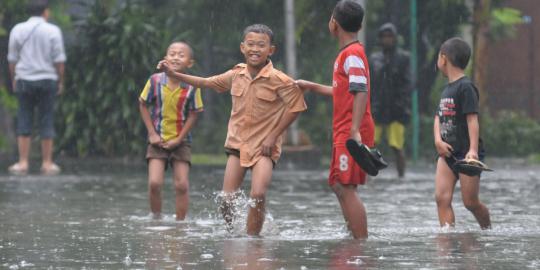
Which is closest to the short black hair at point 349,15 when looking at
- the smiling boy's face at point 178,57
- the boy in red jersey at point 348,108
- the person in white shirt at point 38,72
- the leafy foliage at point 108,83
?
the boy in red jersey at point 348,108

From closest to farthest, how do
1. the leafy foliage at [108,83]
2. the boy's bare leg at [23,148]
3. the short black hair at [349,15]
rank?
the short black hair at [349,15], the boy's bare leg at [23,148], the leafy foliage at [108,83]

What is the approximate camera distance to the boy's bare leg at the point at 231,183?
404 inches

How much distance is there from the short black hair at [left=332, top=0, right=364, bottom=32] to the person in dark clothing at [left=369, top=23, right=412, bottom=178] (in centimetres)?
784

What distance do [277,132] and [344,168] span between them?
76 cm

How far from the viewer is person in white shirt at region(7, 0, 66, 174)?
1756 centimetres

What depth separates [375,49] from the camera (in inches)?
974

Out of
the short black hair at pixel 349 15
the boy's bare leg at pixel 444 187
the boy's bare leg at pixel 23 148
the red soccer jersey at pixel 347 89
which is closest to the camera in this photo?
the red soccer jersey at pixel 347 89

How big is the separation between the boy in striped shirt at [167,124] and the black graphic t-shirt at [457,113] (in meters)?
2.39

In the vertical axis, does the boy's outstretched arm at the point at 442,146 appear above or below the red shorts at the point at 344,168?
above

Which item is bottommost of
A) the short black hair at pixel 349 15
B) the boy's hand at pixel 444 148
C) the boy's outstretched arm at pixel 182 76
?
the boy's hand at pixel 444 148

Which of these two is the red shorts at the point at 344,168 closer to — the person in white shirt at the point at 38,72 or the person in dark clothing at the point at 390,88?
the person in dark clothing at the point at 390,88

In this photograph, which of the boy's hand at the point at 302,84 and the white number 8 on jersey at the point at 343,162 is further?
the boy's hand at the point at 302,84

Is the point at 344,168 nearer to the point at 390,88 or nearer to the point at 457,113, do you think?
the point at 457,113

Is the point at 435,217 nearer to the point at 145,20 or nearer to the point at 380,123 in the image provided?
the point at 380,123
